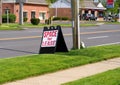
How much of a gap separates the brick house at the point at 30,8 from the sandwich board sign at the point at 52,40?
2013 inches

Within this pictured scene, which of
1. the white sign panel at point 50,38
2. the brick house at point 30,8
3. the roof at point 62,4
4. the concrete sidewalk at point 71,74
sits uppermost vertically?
the roof at point 62,4

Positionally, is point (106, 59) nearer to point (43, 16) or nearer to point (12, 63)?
Result: point (12, 63)

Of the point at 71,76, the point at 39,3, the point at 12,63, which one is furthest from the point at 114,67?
the point at 39,3

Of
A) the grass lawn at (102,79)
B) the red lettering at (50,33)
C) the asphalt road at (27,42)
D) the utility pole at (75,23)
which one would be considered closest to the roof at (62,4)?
the asphalt road at (27,42)

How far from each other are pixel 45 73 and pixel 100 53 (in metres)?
4.75

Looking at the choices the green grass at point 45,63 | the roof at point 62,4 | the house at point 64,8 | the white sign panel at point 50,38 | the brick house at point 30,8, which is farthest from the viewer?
the roof at point 62,4

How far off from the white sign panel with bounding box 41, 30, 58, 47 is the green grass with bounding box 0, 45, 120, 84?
575 millimetres

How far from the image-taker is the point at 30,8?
69.3 metres

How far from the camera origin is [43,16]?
7394cm

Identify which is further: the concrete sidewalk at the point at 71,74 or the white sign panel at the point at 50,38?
the white sign panel at the point at 50,38

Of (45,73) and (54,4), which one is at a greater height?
(54,4)

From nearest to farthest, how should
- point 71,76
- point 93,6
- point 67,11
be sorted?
point 71,76 < point 67,11 < point 93,6

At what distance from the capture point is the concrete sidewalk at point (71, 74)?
31.8ft

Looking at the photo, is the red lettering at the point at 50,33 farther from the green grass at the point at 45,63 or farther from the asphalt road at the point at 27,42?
the asphalt road at the point at 27,42
